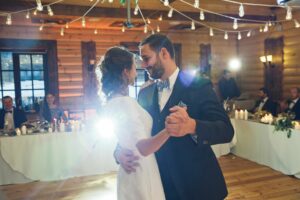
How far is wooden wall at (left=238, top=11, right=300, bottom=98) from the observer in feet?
24.5

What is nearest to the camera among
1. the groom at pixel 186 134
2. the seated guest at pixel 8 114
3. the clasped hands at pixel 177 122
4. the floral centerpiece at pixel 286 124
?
the clasped hands at pixel 177 122

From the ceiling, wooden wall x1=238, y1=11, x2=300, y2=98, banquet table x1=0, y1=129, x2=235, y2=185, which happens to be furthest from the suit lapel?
wooden wall x1=238, y1=11, x2=300, y2=98

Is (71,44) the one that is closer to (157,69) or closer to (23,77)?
(23,77)

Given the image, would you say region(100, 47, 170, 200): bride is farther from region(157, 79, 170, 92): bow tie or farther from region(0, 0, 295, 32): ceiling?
region(0, 0, 295, 32): ceiling

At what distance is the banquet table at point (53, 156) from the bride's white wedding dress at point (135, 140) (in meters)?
3.09

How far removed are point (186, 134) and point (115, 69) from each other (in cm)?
48

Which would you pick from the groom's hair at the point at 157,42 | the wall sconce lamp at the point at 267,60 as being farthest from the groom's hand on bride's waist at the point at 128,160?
the wall sconce lamp at the point at 267,60

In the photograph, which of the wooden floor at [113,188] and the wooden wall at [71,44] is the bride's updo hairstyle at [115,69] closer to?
the wooden floor at [113,188]

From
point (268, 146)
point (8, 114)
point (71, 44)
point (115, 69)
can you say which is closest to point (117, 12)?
point (71, 44)

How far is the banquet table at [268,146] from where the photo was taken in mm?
4188

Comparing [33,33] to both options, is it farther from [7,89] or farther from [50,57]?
[7,89]

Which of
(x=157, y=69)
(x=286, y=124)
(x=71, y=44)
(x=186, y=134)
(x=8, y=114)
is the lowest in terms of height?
(x=286, y=124)

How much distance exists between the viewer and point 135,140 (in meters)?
1.34

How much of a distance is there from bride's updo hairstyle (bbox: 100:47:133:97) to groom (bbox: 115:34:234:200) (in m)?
0.09
